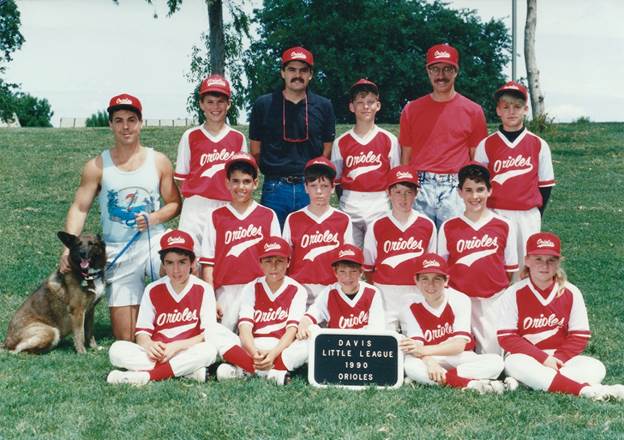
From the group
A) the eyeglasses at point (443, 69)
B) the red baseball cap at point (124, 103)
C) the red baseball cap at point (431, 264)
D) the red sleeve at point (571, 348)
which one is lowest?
the red sleeve at point (571, 348)

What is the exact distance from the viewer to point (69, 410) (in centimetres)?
495

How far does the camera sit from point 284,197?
6.83 metres

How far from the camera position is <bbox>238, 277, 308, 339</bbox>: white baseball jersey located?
235 inches

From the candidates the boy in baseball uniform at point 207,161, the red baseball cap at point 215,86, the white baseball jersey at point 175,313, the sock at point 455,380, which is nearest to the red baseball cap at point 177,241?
the white baseball jersey at point 175,313

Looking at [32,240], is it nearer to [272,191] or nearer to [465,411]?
[272,191]

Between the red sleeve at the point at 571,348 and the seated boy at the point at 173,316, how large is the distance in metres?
2.59

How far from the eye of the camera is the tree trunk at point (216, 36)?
1984 centimetres

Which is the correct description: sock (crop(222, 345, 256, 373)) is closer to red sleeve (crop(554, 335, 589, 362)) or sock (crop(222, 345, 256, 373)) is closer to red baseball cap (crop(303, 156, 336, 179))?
red baseball cap (crop(303, 156, 336, 179))

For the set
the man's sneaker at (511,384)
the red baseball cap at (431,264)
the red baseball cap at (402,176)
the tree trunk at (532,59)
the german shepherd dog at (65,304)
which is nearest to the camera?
the man's sneaker at (511,384)

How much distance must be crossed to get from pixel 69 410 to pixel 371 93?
364 cm

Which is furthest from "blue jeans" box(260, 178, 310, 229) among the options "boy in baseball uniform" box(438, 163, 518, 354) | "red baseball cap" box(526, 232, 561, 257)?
"red baseball cap" box(526, 232, 561, 257)

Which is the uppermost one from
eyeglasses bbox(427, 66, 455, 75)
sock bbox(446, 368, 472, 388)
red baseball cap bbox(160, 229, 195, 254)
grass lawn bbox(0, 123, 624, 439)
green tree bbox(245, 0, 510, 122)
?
green tree bbox(245, 0, 510, 122)

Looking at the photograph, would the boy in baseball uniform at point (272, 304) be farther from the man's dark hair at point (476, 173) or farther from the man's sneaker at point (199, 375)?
→ the man's dark hair at point (476, 173)

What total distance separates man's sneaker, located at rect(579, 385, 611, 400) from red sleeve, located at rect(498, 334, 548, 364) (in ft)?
1.24
